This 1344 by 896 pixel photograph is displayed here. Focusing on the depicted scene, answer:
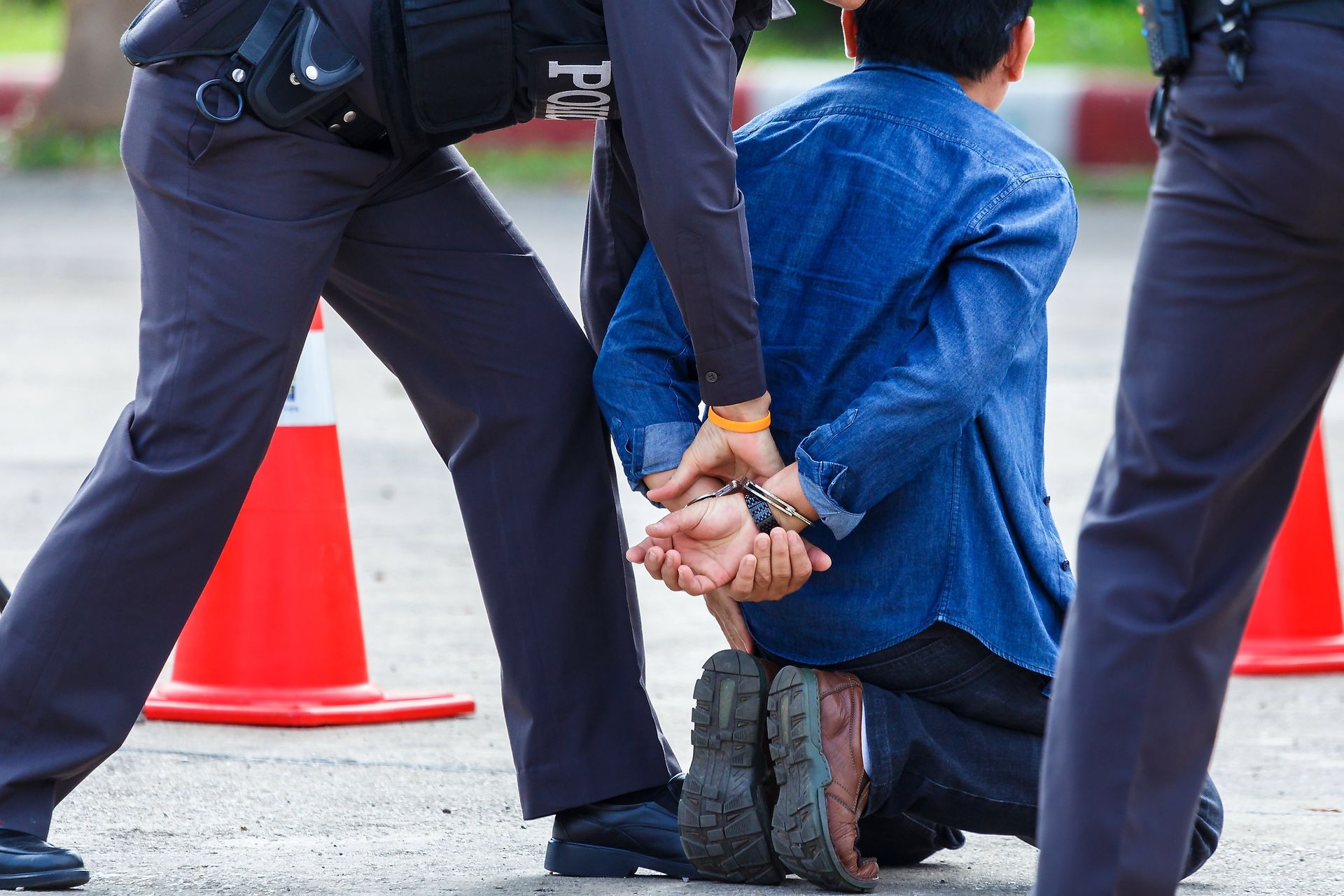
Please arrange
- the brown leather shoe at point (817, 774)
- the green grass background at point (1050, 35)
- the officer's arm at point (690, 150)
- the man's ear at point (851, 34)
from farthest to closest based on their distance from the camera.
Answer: the green grass background at point (1050, 35), the man's ear at point (851, 34), the brown leather shoe at point (817, 774), the officer's arm at point (690, 150)

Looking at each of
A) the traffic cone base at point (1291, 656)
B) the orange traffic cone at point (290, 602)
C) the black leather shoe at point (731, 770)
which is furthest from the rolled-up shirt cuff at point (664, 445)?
the traffic cone base at point (1291, 656)

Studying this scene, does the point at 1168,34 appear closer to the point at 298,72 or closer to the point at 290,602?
the point at 298,72

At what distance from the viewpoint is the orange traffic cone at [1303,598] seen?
4152mm

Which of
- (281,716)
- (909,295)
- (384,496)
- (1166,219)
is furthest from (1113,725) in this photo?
(384,496)

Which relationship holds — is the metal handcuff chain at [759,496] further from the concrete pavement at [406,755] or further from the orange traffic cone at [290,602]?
the orange traffic cone at [290,602]

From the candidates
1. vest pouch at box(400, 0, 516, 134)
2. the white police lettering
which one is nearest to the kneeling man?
the white police lettering

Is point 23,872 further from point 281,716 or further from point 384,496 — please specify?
point 384,496

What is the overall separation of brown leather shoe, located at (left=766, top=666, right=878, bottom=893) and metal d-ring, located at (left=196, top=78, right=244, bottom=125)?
1009mm

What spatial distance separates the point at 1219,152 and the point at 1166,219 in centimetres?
8

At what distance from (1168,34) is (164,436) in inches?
53.8

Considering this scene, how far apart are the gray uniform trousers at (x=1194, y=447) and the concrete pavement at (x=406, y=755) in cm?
83

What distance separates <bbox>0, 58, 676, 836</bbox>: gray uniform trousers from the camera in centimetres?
238

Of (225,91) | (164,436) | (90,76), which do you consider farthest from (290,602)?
(90,76)

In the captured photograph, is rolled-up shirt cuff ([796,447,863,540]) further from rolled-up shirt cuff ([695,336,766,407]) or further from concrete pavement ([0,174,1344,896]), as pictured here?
concrete pavement ([0,174,1344,896])
